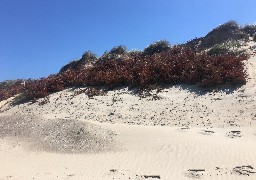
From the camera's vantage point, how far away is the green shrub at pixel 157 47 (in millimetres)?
23891

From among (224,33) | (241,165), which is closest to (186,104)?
(241,165)

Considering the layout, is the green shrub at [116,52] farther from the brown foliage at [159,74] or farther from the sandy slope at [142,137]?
the sandy slope at [142,137]

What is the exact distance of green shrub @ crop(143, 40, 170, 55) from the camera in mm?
23891

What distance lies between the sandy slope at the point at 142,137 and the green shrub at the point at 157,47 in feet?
29.0

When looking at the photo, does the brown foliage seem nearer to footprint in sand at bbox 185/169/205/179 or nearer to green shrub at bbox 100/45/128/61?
green shrub at bbox 100/45/128/61

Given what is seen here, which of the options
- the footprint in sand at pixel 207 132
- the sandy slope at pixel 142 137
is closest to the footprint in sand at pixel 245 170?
the sandy slope at pixel 142 137

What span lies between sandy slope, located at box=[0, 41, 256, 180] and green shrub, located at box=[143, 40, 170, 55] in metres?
8.85

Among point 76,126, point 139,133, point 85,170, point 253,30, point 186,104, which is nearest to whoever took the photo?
point 85,170

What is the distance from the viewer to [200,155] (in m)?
8.50

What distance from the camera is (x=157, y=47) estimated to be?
954 inches

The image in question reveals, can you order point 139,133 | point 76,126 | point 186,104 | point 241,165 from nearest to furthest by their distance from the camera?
point 241,165 < point 139,133 < point 76,126 < point 186,104

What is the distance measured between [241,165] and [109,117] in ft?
19.3

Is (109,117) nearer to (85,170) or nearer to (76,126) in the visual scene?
(76,126)

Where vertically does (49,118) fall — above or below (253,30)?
below
